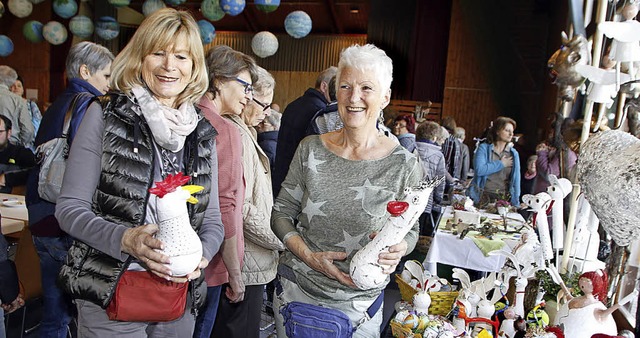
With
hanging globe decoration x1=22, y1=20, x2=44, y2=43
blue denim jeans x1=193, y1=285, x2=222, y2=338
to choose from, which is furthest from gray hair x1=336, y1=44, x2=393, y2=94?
hanging globe decoration x1=22, y1=20, x2=44, y2=43

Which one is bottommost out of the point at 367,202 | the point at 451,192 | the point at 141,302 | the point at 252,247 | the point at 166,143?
the point at 451,192

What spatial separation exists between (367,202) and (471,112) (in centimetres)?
920

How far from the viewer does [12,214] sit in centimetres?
278

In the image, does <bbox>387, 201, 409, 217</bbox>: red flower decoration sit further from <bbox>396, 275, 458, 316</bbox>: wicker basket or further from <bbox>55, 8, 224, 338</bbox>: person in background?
<bbox>396, 275, 458, 316</bbox>: wicker basket

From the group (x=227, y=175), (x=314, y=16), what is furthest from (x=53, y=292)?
(x=314, y=16)

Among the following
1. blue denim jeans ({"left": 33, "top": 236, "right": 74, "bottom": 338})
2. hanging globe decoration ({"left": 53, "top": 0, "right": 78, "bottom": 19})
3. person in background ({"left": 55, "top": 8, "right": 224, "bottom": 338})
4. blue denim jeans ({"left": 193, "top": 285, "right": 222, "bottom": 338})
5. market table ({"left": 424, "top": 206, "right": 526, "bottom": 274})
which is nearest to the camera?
person in background ({"left": 55, "top": 8, "right": 224, "bottom": 338})

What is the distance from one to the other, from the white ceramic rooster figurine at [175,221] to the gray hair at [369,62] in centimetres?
62

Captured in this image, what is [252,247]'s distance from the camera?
6.76 ft

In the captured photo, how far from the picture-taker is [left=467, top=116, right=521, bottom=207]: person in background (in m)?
4.46

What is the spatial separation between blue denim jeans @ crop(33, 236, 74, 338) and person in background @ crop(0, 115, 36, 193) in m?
1.22

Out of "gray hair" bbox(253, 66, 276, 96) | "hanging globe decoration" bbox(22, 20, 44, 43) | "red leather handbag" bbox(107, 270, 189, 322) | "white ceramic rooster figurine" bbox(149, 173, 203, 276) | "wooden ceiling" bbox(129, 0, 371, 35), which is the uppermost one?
"wooden ceiling" bbox(129, 0, 371, 35)

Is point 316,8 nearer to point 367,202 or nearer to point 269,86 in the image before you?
point 269,86

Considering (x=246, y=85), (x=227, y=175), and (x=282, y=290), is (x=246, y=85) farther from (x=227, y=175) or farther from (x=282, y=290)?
(x=282, y=290)

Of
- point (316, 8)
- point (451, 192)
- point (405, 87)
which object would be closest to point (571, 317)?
point (451, 192)
